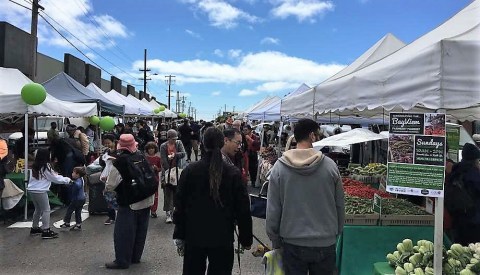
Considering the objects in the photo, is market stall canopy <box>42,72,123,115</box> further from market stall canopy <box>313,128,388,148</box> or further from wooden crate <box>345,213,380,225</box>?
wooden crate <box>345,213,380,225</box>

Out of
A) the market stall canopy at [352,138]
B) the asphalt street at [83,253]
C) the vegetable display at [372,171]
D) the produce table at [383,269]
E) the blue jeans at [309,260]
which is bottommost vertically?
the asphalt street at [83,253]

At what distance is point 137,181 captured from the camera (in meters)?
5.40

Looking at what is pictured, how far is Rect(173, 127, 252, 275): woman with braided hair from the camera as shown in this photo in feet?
11.4

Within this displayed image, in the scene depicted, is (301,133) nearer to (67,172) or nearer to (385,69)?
(385,69)

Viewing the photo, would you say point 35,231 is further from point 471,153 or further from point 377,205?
point 471,153

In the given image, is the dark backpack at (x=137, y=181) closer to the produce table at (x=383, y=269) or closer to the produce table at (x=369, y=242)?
the produce table at (x=369, y=242)

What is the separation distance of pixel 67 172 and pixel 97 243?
3.47m

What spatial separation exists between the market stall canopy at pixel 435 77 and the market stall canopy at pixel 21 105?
6.42 m

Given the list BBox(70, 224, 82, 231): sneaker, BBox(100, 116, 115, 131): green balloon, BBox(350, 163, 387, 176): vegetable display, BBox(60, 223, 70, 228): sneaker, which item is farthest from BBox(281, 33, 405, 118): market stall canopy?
BBox(100, 116, 115, 131): green balloon

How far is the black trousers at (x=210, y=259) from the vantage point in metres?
3.55

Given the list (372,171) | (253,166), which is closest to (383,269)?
(372,171)

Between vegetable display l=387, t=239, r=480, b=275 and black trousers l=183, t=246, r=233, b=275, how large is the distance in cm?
152

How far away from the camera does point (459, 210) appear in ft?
15.0

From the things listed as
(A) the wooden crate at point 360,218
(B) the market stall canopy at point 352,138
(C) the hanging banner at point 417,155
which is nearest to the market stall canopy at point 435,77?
(C) the hanging banner at point 417,155
